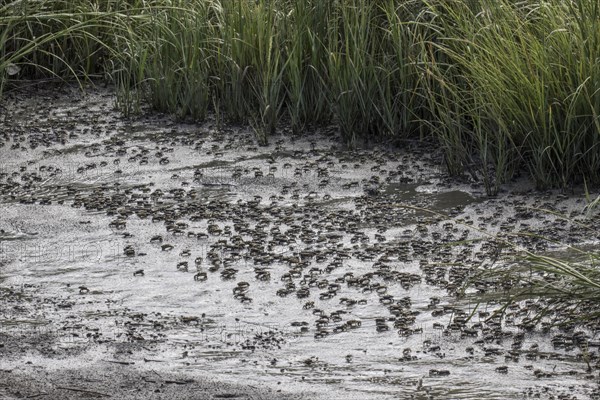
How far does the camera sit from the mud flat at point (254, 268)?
12.8 feet

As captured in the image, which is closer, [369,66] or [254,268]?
[254,268]

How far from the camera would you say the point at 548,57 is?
6246 millimetres

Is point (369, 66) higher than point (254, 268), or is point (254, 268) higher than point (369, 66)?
point (369, 66)

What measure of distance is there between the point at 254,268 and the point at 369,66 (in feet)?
7.99

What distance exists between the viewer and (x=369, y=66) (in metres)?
7.15

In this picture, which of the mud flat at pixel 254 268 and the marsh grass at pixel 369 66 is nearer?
the mud flat at pixel 254 268

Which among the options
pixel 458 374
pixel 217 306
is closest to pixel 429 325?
pixel 458 374

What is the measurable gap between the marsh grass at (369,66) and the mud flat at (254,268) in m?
0.21

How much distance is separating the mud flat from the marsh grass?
0.68ft

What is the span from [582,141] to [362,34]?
5.49ft

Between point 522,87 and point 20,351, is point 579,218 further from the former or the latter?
point 20,351

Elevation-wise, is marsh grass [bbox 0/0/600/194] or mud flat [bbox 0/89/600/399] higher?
marsh grass [bbox 0/0/600/194]

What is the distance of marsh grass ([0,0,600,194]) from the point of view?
6.25 metres

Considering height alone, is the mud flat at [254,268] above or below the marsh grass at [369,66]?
below
